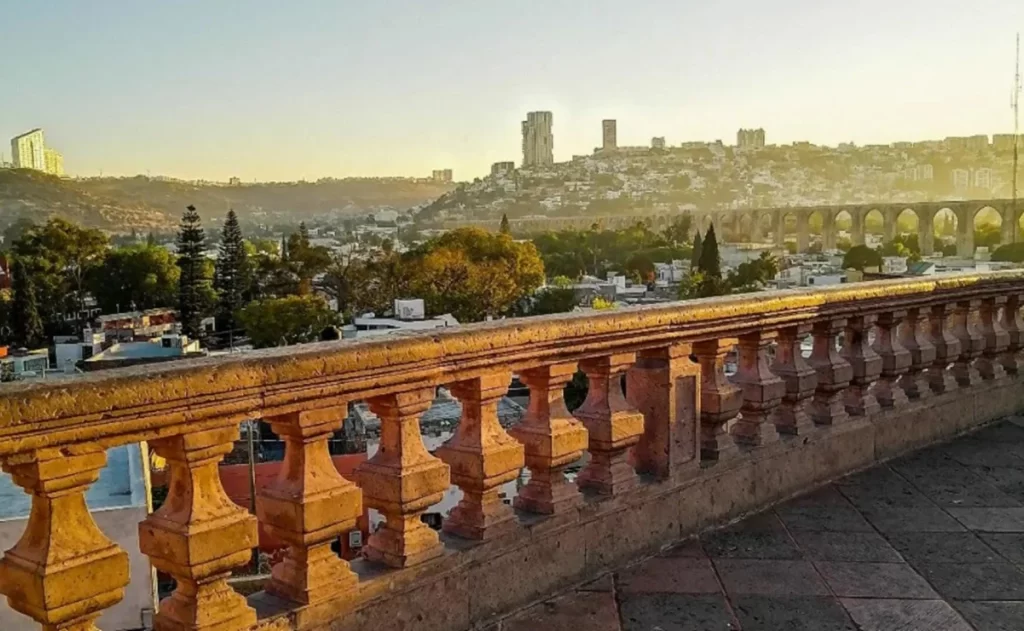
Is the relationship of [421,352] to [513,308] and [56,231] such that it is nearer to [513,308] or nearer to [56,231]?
[513,308]

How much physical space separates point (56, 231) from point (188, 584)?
81574mm

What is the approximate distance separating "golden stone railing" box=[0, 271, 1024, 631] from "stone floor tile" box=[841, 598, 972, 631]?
0.87 meters

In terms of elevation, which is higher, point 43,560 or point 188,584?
point 43,560

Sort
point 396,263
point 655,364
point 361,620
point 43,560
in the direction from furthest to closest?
1. point 396,263
2. point 655,364
3. point 361,620
4. point 43,560

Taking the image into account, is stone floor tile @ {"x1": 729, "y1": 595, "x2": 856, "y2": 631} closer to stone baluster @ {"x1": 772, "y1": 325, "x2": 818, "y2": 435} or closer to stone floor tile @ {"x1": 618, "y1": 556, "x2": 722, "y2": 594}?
stone floor tile @ {"x1": 618, "y1": 556, "x2": 722, "y2": 594}

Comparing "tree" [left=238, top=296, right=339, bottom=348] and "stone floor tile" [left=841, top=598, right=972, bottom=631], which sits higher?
"stone floor tile" [left=841, top=598, right=972, bottom=631]

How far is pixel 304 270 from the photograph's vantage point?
77250mm

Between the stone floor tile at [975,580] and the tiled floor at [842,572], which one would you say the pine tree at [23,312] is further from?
the stone floor tile at [975,580]

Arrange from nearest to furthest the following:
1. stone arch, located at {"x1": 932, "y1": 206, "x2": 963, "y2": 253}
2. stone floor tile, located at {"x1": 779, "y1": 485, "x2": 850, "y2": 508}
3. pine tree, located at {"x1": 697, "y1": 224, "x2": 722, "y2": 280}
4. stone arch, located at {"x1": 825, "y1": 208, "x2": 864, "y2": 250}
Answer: stone floor tile, located at {"x1": 779, "y1": 485, "x2": 850, "y2": 508}, pine tree, located at {"x1": 697, "y1": 224, "x2": 722, "y2": 280}, stone arch, located at {"x1": 932, "y1": 206, "x2": 963, "y2": 253}, stone arch, located at {"x1": 825, "y1": 208, "x2": 864, "y2": 250}

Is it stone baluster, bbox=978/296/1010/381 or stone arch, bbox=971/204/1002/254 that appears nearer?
stone baluster, bbox=978/296/1010/381

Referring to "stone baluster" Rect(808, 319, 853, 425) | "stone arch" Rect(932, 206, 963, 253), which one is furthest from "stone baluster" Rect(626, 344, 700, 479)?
"stone arch" Rect(932, 206, 963, 253)

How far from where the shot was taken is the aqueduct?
352 ft

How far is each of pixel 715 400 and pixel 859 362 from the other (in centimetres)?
128

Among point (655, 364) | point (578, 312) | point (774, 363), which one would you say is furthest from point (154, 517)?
point (774, 363)
